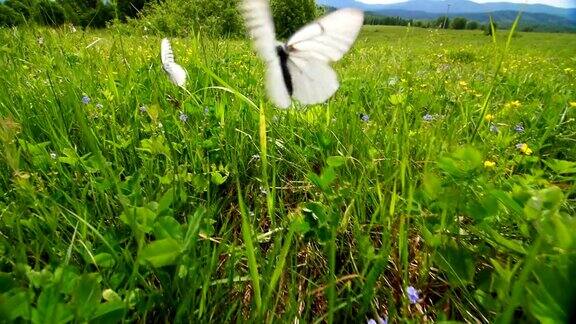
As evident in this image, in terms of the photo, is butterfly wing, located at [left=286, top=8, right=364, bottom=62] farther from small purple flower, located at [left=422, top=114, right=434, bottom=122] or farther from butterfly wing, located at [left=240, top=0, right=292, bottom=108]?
small purple flower, located at [left=422, top=114, right=434, bottom=122]

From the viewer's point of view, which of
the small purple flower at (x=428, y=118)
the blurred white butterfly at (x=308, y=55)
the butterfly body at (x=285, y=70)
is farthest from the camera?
the small purple flower at (x=428, y=118)

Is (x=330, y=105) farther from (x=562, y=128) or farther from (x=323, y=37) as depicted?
(x=562, y=128)

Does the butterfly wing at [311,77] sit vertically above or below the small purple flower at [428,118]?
above

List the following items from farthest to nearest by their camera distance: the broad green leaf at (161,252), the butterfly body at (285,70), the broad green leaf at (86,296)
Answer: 1. the butterfly body at (285,70)
2. the broad green leaf at (161,252)
3. the broad green leaf at (86,296)

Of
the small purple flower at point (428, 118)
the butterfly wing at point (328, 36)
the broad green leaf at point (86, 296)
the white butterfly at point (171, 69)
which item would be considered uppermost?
the butterfly wing at point (328, 36)

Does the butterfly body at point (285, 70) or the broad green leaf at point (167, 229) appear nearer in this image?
the broad green leaf at point (167, 229)

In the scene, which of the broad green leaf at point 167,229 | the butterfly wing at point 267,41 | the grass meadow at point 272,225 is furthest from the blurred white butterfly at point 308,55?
the broad green leaf at point 167,229

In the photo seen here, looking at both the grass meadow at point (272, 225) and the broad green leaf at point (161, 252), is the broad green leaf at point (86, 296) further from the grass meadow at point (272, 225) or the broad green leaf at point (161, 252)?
the broad green leaf at point (161, 252)

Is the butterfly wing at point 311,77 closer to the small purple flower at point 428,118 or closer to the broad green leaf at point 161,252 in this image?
the small purple flower at point 428,118

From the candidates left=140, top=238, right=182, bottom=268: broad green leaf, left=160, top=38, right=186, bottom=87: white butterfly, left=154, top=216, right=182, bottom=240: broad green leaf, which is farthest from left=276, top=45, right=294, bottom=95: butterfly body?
left=140, top=238, right=182, bottom=268: broad green leaf
